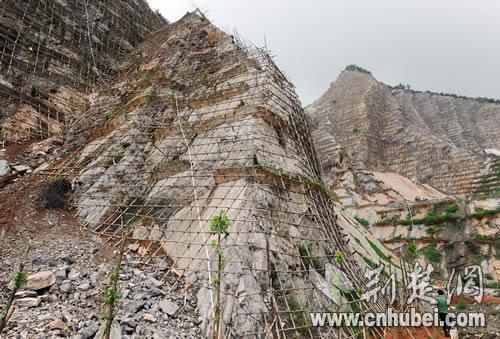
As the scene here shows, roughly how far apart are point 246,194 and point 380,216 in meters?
20.0

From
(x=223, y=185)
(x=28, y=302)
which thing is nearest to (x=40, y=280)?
(x=28, y=302)

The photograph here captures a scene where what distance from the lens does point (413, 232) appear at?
966 inches

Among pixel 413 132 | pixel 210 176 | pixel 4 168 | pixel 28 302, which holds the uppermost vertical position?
pixel 413 132

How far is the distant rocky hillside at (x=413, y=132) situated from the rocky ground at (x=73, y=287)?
29.8 m

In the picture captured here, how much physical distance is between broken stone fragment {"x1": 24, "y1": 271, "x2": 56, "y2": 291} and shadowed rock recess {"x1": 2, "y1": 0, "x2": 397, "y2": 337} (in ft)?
6.84

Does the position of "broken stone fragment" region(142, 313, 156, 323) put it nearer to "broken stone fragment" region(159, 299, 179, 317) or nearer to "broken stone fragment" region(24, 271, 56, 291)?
"broken stone fragment" region(159, 299, 179, 317)

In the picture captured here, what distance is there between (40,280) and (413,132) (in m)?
43.1

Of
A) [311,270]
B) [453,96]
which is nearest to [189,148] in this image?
[311,270]

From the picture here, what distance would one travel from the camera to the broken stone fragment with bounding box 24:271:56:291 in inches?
308

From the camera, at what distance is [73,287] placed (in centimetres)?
813

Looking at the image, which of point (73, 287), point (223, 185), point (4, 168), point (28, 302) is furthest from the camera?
point (4, 168)

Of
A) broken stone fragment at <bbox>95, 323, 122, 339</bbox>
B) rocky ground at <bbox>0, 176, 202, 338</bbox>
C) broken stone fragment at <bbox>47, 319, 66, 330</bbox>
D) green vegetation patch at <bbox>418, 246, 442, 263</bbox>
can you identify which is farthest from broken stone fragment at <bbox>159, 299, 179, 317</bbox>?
green vegetation patch at <bbox>418, 246, 442, 263</bbox>

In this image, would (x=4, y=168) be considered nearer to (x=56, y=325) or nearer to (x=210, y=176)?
(x=210, y=176)

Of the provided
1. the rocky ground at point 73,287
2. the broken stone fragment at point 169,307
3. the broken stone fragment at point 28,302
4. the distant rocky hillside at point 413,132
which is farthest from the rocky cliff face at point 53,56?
the distant rocky hillside at point 413,132
